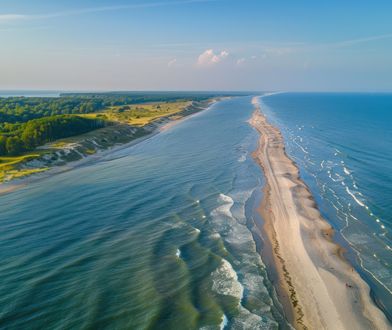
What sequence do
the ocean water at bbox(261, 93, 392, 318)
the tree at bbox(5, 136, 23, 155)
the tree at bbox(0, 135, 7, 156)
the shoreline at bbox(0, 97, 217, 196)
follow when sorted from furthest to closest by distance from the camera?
the tree at bbox(0, 135, 7, 156), the tree at bbox(5, 136, 23, 155), the shoreline at bbox(0, 97, 217, 196), the ocean water at bbox(261, 93, 392, 318)

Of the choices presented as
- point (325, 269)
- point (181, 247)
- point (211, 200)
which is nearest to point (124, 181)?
point (211, 200)

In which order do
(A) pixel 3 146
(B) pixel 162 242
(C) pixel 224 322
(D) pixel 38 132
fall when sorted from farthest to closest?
(D) pixel 38 132 → (A) pixel 3 146 → (B) pixel 162 242 → (C) pixel 224 322

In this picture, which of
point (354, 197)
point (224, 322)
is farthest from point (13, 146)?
point (354, 197)

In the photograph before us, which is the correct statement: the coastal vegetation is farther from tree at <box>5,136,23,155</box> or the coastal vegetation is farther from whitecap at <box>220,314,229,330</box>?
whitecap at <box>220,314,229,330</box>

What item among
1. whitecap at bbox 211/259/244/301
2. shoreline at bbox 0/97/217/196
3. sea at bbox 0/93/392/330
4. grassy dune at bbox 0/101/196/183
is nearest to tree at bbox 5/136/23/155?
grassy dune at bbox 0/101/196/183

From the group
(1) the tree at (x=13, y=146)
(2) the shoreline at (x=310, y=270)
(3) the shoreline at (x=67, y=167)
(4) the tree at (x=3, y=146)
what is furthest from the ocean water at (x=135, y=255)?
(4) the tree at (x=3, y=146)

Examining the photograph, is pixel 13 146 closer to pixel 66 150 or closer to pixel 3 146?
pixel 3 146

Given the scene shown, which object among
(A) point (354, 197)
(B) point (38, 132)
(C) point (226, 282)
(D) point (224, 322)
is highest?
(B) point (38, 132)
